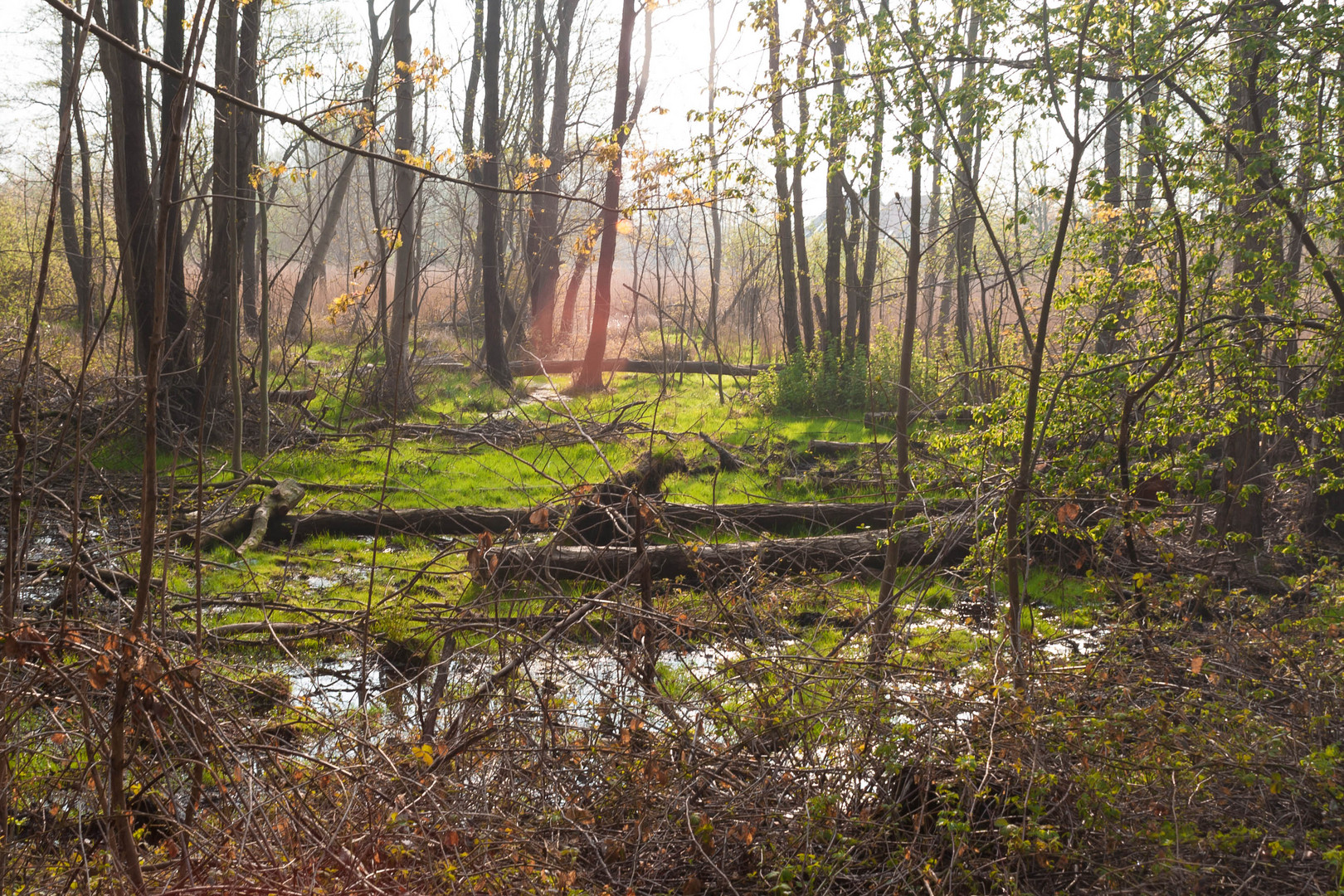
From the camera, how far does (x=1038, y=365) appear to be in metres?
4.17

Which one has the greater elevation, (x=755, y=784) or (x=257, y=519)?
(x=257, y=519)

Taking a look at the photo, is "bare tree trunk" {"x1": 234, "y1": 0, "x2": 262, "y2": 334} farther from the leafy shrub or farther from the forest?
the leafy shrub

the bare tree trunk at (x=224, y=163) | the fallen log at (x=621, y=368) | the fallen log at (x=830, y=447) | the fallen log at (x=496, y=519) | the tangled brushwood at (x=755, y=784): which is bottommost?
the tangled brushwood at (x=755, y=784)

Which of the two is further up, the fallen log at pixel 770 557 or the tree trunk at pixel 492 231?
the tree trunk at pixel 492 231

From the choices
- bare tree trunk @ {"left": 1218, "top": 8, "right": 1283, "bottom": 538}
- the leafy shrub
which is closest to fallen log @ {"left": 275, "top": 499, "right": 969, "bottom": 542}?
bare tree trunk @ {"left": 1218, "top": 8, "right": 1283, "bottom": 538}

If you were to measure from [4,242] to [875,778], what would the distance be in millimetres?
22803

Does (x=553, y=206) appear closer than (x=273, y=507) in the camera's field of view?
No

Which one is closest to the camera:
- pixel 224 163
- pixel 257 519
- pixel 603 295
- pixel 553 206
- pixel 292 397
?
pixel 257 519

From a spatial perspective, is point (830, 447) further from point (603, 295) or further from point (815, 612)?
point (603, 295)

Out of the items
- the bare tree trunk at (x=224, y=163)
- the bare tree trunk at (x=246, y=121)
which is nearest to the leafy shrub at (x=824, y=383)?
Result: the bare tree trunk at (x=246, y=121)

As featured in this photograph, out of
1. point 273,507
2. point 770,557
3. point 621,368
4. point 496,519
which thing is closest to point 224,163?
point 273,507

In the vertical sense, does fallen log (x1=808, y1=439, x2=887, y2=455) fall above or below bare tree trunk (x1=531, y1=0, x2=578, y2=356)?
below

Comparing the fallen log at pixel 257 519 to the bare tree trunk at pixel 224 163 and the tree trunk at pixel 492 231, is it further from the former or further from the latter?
the tree trunk at pixel 492 231

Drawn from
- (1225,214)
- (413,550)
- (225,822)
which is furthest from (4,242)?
(1225,214)
